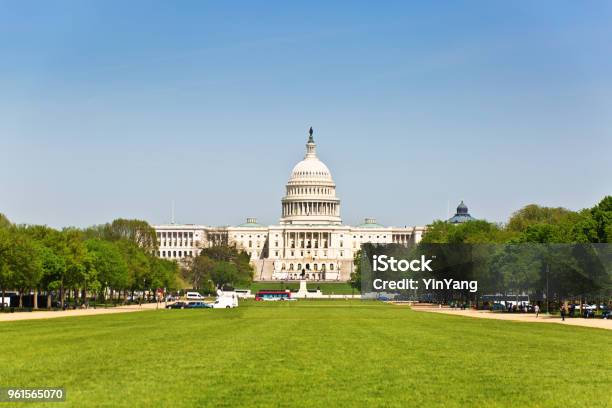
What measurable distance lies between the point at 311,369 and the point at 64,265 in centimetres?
7957

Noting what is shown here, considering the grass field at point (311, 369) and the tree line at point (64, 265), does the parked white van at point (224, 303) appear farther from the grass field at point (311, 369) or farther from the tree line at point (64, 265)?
the grass field at point (311, 369)

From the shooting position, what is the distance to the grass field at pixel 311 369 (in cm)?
2291

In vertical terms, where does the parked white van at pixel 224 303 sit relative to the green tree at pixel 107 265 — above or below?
below

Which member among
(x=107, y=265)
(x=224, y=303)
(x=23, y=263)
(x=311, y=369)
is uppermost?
(x=107, y=265)

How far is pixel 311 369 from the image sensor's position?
2883 centimetres

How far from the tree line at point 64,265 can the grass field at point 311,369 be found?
5218 cm

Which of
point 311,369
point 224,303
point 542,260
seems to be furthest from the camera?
point 224,303

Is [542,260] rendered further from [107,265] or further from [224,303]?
[107,265]

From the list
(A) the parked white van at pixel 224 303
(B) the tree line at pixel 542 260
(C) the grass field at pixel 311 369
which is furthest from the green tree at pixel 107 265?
(C) the grass field at pixel 311 369

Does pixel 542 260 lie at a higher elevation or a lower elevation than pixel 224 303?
higher

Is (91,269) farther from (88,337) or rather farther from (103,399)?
(103,399)

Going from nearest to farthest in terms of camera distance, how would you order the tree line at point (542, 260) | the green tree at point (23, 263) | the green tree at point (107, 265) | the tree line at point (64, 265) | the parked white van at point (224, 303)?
the tree line at point (542, 260)
the green tree at point (23, 263)
the tree line at point (64, 265)
the parked white van at point (224, 303)
the green tree at point (107, 265)

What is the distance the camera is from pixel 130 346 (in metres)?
37.6

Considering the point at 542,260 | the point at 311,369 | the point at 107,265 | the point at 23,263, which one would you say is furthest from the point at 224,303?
the point at 311,369
